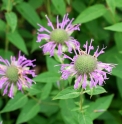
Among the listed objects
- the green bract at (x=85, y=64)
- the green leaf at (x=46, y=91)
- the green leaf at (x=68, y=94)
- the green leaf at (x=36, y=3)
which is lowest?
the green leaf at (x=46, y=91)

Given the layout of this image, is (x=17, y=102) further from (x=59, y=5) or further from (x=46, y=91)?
(x=59, y=5)

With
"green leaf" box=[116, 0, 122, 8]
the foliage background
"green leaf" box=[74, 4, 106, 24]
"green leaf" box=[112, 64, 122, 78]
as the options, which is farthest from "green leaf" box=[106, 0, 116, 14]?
"green leaf" box=[112, 64, 122, 78]

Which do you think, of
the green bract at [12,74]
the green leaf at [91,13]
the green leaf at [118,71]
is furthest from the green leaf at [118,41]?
the green bract at [12,74]

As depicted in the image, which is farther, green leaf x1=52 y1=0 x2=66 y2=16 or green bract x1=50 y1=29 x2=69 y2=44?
green leaf x1=52 y1=0 x2=66 y2=16

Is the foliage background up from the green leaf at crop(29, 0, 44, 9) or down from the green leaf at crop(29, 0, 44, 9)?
down

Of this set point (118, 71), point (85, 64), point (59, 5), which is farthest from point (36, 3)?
point (85, 64)

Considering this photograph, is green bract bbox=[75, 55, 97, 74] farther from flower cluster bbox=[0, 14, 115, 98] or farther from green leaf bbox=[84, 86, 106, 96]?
green leaf bbox=[84, 86, 106, 96]

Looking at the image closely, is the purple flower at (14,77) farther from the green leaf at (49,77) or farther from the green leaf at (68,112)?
the green leaf at (68,112)
